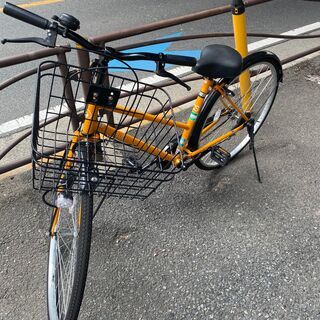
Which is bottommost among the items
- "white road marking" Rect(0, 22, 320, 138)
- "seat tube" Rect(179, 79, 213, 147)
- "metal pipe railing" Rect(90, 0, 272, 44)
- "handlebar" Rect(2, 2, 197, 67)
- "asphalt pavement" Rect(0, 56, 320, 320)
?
"asphalt pavement" Rect(0, 56, 320, 320)

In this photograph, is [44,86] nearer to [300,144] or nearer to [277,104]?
[277,104]

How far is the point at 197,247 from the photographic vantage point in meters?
2.54

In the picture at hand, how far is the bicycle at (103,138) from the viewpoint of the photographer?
1701 millimetres

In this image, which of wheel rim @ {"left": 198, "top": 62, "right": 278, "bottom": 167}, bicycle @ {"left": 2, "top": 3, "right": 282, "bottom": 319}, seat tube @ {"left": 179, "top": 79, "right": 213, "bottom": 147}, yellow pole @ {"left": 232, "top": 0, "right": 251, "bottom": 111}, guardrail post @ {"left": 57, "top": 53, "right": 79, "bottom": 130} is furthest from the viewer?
yellow pole @ {"left": 232, "top": 0, "right": 251, "bottom": 111}

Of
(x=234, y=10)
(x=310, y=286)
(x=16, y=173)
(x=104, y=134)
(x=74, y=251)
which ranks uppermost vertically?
(x=234, y=10)

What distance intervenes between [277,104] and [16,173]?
106 inches

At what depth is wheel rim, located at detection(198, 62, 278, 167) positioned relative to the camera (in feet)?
9.37

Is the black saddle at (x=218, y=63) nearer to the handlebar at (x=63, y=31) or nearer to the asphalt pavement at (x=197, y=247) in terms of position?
the handlebar at (x=63, y=31)

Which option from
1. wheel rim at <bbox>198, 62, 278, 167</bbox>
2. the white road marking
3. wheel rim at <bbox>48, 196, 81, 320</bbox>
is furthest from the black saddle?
the white road marking

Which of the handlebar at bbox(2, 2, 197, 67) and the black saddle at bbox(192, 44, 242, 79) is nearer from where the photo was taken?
the handlebar at bbox(2, 2, 197, 67)

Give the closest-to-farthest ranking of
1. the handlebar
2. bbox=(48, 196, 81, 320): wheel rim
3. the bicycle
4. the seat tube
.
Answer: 1. the handlebar
2. the bicycle
3. bbox=(48, 196, 81, 320): wheel rim
4. the seat tube

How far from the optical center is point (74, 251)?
6.55 feet

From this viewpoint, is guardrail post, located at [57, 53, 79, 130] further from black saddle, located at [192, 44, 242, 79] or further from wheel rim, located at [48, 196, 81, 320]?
black saddle, located at [192, 44, 242, 79]

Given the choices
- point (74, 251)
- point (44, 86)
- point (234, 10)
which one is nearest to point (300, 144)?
point (234, 10)
